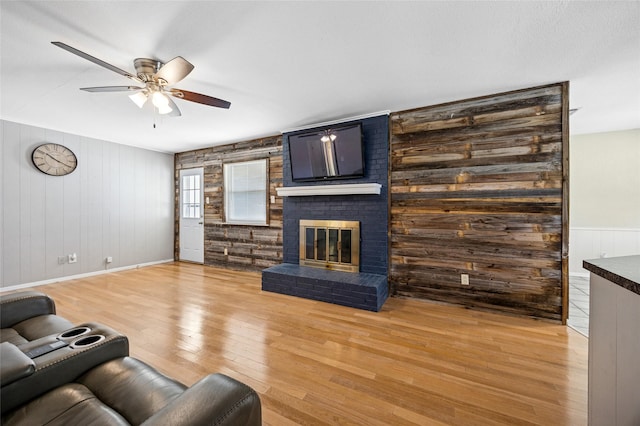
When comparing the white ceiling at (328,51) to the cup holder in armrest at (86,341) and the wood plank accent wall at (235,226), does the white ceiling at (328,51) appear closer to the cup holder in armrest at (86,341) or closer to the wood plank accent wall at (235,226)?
the wood plank accent wall at (235,226)

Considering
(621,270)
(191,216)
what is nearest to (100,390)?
(621,270)

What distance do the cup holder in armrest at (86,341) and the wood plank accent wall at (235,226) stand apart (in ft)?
11.0

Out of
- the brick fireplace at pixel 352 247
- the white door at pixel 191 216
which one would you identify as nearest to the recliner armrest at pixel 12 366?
the brick fireplace at pixel 352 247

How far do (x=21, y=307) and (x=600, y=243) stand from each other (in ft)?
22.5

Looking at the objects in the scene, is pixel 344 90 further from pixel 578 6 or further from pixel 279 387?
pixel 279 387

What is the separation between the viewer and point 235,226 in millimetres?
5062

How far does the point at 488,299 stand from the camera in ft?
9.77

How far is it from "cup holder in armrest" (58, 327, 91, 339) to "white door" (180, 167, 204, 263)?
442 centimetres

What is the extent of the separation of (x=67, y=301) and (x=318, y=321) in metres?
3.27

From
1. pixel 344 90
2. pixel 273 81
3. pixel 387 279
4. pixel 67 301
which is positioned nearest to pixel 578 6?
pixel 344 90

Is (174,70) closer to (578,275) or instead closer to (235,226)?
(235,226)

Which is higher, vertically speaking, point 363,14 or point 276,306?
point 363,14

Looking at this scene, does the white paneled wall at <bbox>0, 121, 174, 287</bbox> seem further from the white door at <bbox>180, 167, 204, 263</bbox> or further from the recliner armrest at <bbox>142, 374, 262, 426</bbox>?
the recliner armrest at <bbox>142, 374, 262, 426</bbox>

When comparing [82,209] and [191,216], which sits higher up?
[82,209]
